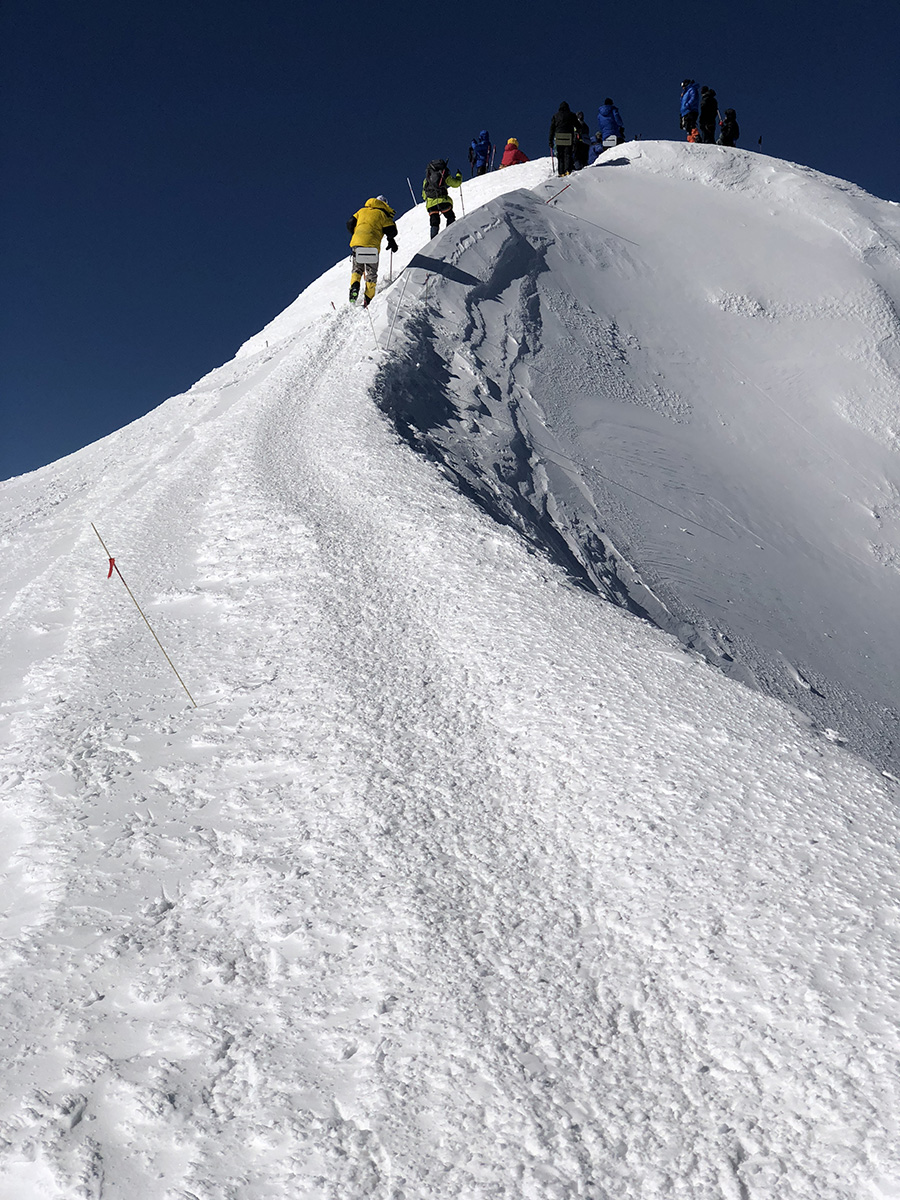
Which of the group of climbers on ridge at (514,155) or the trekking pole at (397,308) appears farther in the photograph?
the group of climbers on ridge at (514,155)

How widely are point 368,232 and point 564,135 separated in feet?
26.3

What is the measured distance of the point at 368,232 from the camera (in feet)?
44.1

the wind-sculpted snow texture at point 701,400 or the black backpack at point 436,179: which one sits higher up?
the black backpack at point 436,179

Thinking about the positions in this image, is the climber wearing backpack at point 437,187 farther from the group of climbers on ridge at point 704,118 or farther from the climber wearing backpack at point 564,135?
the group of climbers on ridge at point 704,118

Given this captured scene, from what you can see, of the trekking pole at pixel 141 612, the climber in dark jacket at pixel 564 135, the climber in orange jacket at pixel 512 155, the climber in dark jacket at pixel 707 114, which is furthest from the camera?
the climber in orange jacket at pixel 512 155

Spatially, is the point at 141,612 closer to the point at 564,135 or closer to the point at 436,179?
the point at 436,179

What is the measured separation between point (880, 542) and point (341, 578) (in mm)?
9917

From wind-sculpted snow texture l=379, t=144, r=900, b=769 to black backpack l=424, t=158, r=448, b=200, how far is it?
0.96 m

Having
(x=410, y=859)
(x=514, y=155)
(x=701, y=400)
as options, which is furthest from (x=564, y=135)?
(x=410, y=859)

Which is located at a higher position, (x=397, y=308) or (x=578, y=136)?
Result: (x=578, y=136)

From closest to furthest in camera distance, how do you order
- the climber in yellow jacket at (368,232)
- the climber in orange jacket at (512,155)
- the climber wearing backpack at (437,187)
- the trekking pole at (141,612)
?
the trekking pole at (141,612), the climber in yellow jacket at (368,232), the climber wearing backpack at (437,187), the climber in orange jacket at (512,155)

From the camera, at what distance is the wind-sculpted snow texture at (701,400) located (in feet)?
31.9

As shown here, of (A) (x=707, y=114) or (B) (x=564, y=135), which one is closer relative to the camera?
(B) (x=564, y=135)

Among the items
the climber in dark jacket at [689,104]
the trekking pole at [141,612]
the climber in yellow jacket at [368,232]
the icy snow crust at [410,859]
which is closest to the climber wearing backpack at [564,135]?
the climber in dark jacket at [689,104]
